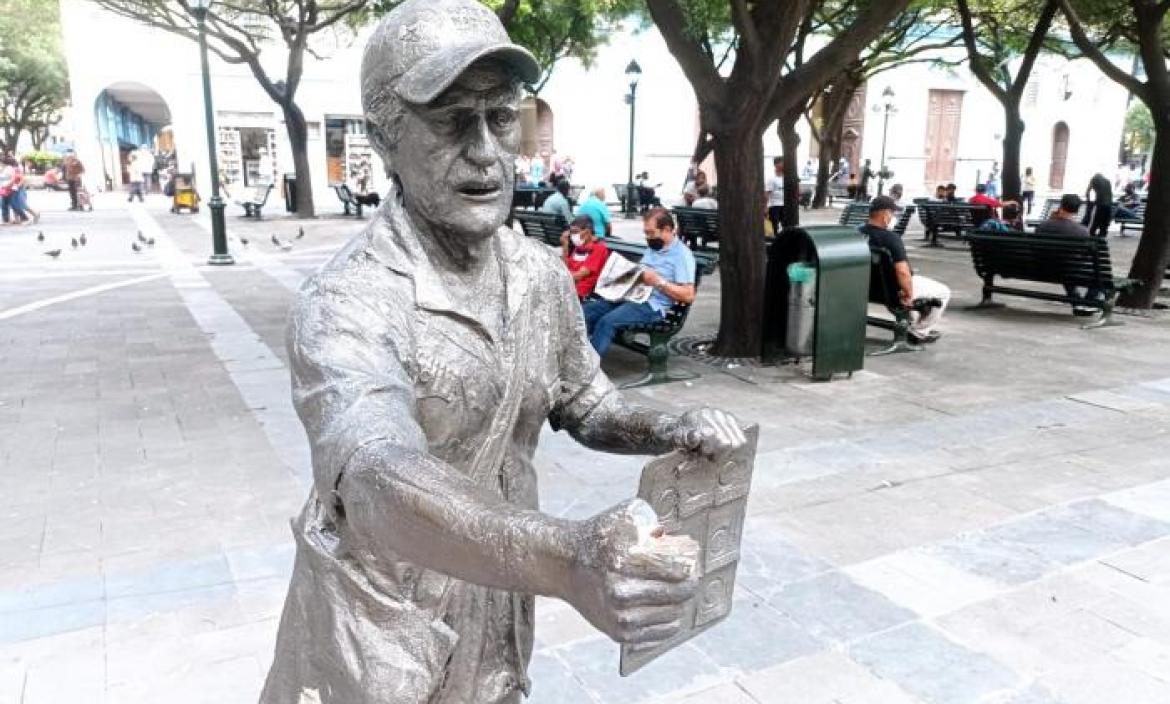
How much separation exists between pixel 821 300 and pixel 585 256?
204cm

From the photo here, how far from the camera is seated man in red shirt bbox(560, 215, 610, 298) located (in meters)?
7.94

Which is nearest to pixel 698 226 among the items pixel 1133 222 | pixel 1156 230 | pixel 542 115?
pixel 1156 230

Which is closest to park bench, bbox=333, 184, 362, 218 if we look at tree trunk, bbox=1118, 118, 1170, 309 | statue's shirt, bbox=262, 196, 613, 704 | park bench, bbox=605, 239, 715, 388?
park bench, bbox=605, 239, 715, 388

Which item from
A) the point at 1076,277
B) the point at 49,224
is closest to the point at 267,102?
the point at 49,224

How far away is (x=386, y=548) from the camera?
1.13 meters

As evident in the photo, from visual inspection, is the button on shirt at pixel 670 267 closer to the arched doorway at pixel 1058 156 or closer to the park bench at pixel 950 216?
the park bench at pixel 950 216

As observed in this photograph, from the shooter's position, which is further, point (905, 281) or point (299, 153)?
point (299, 153)

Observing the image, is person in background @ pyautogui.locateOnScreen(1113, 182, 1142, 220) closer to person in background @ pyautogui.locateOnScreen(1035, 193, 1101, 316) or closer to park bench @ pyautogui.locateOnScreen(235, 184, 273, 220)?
person in background @ pyautogui.locateOnScreen(1035, 193, 1101, 316)

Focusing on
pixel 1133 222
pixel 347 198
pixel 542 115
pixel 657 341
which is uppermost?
pixel 542 115

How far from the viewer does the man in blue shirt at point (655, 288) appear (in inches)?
291

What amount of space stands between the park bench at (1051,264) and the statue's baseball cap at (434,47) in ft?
34.0

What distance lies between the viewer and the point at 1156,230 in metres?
11.1

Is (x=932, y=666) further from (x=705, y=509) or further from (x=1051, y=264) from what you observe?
(x=1051, y=264)

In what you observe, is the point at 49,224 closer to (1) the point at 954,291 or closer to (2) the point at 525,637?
(1) the point at 954,291
